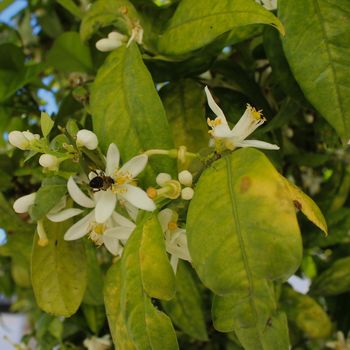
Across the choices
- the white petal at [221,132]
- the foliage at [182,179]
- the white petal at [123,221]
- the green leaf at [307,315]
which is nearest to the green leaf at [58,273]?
the foliage at [182,179]

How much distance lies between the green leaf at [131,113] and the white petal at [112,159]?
0.01 m

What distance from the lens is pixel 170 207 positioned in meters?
0.52

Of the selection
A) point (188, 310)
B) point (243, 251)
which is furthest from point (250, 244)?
point (188, 310)

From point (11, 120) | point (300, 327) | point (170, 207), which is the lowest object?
point (300, 327)

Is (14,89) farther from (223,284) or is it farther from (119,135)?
(223,284)

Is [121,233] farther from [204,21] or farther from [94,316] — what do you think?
[94,316]

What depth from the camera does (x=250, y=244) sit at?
41 cm

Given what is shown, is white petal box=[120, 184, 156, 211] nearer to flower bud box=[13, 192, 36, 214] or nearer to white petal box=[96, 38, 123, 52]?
flower bud box=[13, 192, 36, 214]

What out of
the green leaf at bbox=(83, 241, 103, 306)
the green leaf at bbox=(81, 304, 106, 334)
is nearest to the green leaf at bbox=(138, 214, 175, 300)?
the green leaf at bbox=(83, 241, 103, 306)

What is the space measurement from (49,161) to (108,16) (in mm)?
222

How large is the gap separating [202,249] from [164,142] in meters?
0.14

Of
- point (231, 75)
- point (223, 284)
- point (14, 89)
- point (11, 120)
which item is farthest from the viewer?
point (11, 120)

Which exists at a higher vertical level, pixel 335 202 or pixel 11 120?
pixel 11 120

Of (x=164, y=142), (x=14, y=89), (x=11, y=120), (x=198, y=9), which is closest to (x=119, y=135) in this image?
(x=164, y=142)
